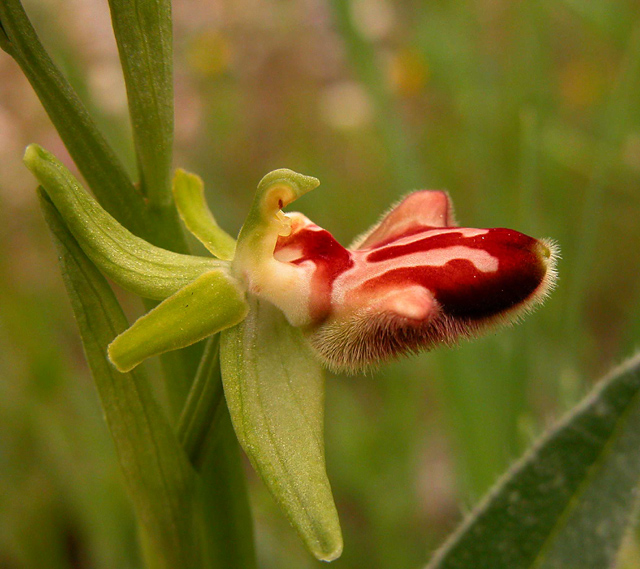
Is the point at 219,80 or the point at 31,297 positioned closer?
the point at 31,297

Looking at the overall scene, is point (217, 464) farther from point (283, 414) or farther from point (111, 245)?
point (111, 245)

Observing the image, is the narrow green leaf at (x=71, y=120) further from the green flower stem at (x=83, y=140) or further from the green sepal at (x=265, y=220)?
the green sepal at (x=265, y=220)

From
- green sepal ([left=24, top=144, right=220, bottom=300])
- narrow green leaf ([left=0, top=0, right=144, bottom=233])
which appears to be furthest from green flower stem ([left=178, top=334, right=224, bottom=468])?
narrow green leaf ([left=0, top=0, right=144, bottom=233])

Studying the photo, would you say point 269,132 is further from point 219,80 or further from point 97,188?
point 97,188

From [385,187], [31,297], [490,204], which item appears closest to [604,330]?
[385,187]

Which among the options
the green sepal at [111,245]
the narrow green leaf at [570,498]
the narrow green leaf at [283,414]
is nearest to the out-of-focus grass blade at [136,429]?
the green sepal at [111,245]

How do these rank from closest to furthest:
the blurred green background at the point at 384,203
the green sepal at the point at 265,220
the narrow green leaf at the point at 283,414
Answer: the narrow green leaf at the point at 283,414 → the green sepal at the point at 265,220 → the blurred green background at the point at 384,203

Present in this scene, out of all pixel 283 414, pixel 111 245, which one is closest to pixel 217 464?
pixel 283 414
